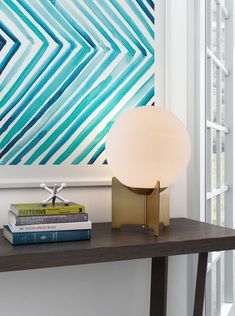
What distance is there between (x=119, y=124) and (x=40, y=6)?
482 millimetres

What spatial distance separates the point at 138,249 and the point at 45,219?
27 cm

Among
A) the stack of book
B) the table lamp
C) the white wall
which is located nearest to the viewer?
the stack of book

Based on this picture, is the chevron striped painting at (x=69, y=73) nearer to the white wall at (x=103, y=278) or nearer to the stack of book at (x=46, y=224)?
the white wall at (x=103, y=278)

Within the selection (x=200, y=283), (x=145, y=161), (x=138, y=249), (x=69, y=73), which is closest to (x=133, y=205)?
(x=145, y=161)

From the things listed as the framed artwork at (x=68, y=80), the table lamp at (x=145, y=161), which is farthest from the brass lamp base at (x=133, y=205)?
the framed artwork at (x=68, y=80)

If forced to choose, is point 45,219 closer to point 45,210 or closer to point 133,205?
point 45,210

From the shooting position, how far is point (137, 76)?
65.2 inches

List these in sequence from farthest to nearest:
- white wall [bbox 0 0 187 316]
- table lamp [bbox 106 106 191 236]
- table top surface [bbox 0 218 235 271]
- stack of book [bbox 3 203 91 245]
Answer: white wall [bbox 0 0 187 316], table lamp [bbox 106 106 191 236], stack of book [bbox 3 203 91 245], table top surface [bbox 0 218 235 271]

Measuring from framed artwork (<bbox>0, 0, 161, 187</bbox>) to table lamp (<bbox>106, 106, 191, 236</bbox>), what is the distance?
176 mm

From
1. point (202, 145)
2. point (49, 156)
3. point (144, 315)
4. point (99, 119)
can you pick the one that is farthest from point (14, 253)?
point (202, 145)

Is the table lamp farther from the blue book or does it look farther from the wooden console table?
the blue book

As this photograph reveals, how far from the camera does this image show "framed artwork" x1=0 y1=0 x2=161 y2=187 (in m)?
1.47

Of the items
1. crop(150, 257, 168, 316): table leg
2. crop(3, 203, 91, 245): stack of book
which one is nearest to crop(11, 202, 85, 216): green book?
crop(3, 203, 91, 245): stack of book

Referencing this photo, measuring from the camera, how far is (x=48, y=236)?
47.8 inches
